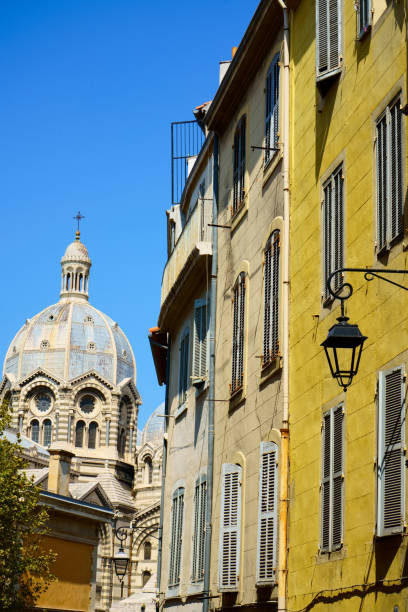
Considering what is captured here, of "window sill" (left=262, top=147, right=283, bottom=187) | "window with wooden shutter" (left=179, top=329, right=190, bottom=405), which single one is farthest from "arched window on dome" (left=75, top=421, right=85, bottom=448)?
"window sill" (left=262, top=147, right=283, bottom=187)

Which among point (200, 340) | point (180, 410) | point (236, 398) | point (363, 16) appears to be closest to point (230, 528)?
point (236, 398)

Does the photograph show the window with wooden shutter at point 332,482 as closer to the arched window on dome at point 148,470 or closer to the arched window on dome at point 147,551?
the arched window on dome at point 147,551

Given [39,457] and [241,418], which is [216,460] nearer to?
[241,418]

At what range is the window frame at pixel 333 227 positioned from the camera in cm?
1234

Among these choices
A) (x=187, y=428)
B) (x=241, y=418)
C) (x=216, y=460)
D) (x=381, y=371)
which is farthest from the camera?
(x=187, y=428)

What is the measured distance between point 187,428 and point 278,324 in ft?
25.0

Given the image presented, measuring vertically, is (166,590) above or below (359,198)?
below

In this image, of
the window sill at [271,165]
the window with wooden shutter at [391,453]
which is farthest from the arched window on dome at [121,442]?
the window with wooden shutter at [391,453]

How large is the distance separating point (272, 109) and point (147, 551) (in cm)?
8144

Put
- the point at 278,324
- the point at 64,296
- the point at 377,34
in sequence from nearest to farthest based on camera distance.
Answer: the point at 377,34 < the point at 278,324 < the point at 64,296

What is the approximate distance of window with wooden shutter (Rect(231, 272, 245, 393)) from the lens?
17.0m

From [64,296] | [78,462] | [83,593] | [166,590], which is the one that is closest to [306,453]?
[166,590]

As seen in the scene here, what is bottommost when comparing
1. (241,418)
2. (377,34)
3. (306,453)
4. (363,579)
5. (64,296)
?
(363,579)

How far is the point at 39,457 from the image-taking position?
3551 inches
